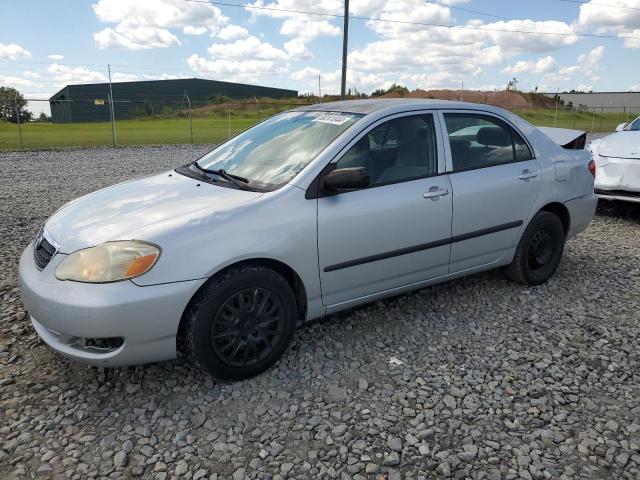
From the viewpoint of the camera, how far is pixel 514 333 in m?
3.66

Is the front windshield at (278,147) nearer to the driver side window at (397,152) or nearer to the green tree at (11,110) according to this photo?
the driver side window at (397,152)

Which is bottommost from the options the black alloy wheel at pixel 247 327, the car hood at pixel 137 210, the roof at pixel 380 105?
the black alloy wheel at pixel 247 327

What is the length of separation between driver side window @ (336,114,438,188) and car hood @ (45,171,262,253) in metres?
0.77

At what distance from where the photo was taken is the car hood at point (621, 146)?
6.89m

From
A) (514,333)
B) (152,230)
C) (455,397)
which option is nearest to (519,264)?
(514,333)

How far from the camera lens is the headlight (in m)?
2.60

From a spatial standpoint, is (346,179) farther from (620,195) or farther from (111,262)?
(620,195)

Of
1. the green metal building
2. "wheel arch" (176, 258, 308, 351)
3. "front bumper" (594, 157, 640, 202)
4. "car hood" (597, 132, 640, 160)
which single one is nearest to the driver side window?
"wheel arch" (176, 258, 308, 351)

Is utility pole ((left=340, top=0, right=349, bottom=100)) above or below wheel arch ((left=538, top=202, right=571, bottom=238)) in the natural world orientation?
above

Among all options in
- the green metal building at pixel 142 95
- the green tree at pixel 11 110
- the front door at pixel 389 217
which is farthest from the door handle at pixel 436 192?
the green metal building at pixel 142 95

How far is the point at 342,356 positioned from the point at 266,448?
0.96 m

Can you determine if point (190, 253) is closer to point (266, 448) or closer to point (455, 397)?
point (266, 448)

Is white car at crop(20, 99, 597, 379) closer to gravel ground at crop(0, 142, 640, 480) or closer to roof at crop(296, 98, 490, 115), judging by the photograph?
roof at crop(296, 98, 490, 115)

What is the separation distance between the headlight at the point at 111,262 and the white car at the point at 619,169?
20.9ft
